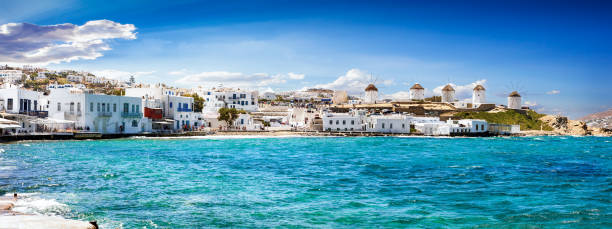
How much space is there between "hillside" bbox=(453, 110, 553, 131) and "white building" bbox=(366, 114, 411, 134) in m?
27.3

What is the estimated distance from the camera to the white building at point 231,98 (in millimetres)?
90000

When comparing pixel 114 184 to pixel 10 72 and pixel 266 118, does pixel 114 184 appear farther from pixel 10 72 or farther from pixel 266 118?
pixel 10 72

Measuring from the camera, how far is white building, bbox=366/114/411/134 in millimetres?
76125

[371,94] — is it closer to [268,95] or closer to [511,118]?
[268,95]

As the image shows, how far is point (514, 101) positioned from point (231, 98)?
73.3m

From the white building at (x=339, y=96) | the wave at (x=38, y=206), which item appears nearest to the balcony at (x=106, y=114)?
the wave at (x=38, y=206)

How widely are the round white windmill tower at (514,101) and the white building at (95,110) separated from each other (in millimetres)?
95922

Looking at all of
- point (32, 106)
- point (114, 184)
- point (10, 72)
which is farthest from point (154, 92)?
point (10, 72)

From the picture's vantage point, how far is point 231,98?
93.9 m

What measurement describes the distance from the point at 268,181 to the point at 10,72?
509 ft

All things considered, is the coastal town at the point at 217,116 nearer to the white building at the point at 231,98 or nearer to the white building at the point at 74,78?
the white building at the point at 231,98

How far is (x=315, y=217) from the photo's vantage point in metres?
13.2

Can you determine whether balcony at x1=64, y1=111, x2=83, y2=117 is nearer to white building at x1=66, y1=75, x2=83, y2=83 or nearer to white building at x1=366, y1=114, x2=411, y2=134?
white building at x1=366, y1=114, x2=411, y2=134

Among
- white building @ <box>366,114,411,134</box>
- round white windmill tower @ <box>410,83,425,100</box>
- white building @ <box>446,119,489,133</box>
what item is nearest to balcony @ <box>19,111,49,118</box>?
white building @ <box>366,114,411,134</box>
